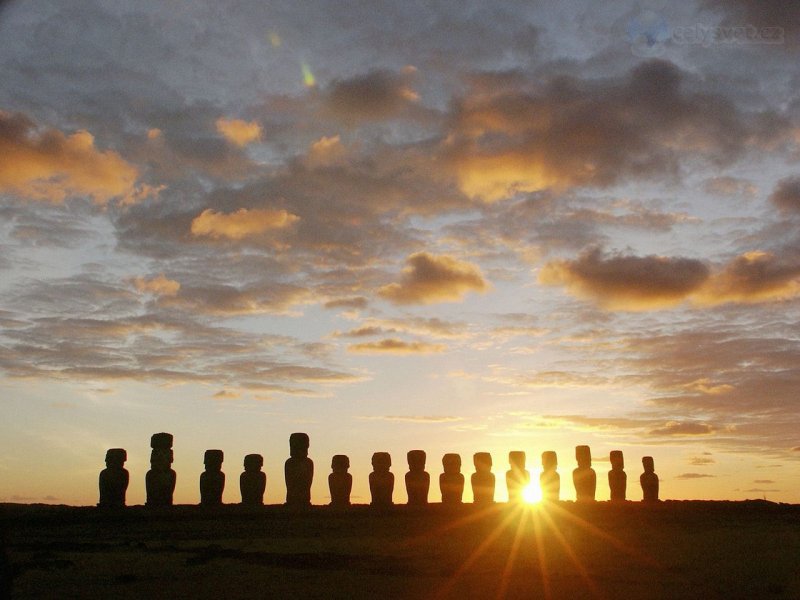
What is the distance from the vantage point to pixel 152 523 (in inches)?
1143

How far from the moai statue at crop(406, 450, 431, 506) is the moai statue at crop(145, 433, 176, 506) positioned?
31.7ft

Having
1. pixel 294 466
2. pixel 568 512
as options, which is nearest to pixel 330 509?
pixel 294 466

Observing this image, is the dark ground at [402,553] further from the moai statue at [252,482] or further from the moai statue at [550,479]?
the moai statue at [550,479]

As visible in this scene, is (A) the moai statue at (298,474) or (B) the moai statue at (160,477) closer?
(B) the moai statue at (160,477)

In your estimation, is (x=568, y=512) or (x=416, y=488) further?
(x=416, y=488)

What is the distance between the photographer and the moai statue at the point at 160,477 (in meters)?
34.9

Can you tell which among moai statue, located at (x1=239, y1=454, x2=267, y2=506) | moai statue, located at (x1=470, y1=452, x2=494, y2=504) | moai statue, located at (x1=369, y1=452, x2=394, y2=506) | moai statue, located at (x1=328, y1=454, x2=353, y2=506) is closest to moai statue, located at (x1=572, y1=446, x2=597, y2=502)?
moai statue, located at (x1=470, y1=452, x2=494, y2=504)

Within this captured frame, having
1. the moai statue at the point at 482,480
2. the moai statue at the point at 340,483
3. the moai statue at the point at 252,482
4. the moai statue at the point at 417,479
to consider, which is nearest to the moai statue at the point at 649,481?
the moai statue at the point at 482,480

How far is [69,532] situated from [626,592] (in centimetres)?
1795

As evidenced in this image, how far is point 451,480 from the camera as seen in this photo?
3888cm

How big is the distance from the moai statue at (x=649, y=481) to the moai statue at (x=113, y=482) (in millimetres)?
22646

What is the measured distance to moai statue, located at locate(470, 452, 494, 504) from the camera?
39.0m

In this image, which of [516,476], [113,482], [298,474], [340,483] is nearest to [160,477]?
[113,482]

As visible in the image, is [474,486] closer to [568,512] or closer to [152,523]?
[568,512]
